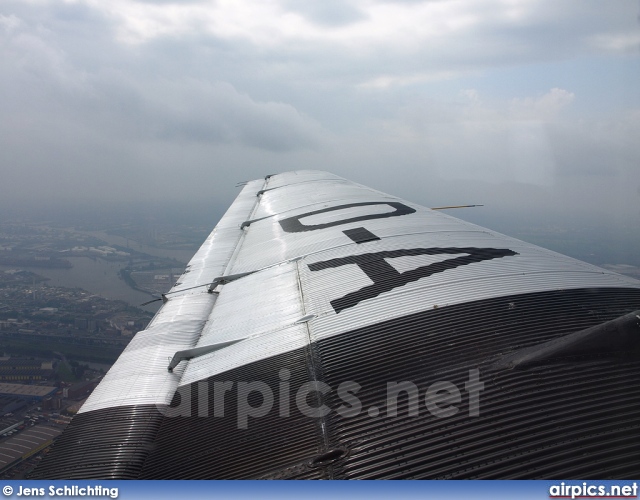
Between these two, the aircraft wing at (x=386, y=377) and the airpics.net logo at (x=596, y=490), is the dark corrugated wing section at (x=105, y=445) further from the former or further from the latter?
the airpics.net logo at (x=596, y=490)

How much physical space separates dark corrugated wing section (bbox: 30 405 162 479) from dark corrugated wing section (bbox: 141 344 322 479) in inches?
6.3

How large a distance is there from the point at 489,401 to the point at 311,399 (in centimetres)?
134

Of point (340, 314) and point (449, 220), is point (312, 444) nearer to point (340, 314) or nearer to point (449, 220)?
point (340, 314)

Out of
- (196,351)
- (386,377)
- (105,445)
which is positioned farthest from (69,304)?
(386,377)

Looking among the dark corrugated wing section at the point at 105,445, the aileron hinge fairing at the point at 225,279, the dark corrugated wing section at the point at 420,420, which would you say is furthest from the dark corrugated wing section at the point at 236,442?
the aileron hinge fairing at the point at 225,279

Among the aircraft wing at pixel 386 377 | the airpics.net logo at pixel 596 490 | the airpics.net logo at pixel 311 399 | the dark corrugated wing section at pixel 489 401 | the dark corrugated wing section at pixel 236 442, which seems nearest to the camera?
the airpics.net logo at pixel 596 490

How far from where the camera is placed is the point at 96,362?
474 inches

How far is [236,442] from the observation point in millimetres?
3760

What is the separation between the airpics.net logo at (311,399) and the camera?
11.6ft

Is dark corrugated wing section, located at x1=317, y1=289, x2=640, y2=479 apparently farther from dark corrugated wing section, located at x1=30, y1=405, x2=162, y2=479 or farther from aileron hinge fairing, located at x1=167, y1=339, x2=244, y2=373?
dark corrugated wing section, located at x1=30, y1=405, x2=162, y2=479

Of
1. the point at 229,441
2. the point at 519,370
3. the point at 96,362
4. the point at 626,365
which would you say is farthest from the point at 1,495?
the point at 96,362

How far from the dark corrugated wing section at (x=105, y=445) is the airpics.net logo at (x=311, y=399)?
0.26m

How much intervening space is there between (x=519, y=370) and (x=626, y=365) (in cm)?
79

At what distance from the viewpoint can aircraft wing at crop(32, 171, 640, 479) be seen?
312 centimetres
